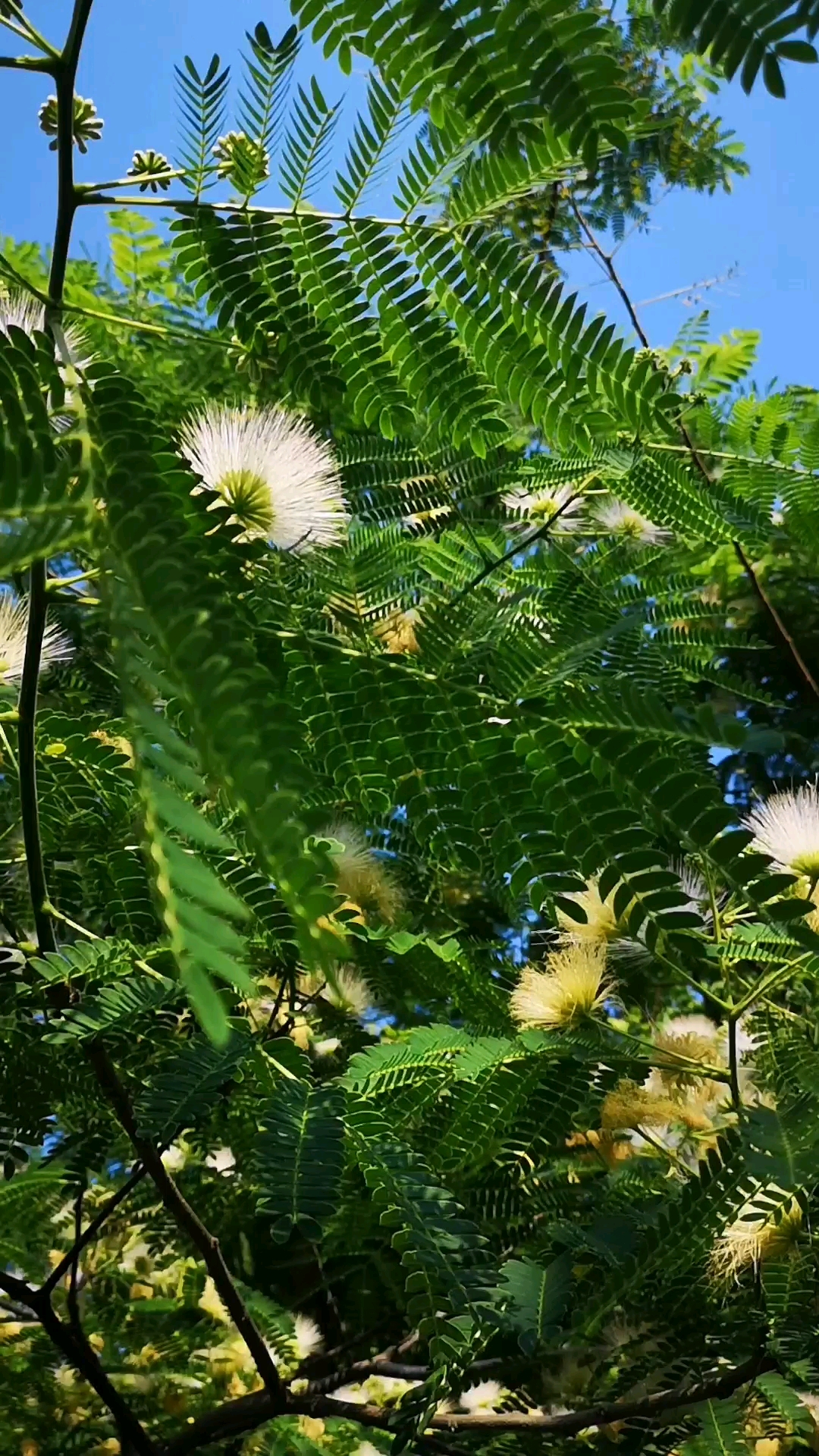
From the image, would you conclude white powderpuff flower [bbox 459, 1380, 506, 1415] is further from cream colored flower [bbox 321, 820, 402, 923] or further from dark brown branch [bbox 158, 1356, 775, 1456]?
cream colored flower [bbox 321, 820, 402, 923]

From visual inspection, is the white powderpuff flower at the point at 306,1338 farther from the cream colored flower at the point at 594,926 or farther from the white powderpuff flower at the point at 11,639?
the white powderpuff flower at the point at 11,639

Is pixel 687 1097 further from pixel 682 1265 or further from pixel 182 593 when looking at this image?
pixel 182 593

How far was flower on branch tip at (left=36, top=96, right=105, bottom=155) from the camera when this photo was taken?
645 millimetres

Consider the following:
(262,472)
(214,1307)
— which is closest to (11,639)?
(262,472)

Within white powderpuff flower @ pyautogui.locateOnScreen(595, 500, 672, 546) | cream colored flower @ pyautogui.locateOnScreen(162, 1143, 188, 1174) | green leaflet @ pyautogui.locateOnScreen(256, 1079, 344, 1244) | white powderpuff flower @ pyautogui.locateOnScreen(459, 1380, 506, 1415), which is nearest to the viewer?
green leaflet @ pyautogui.locateOnScreen(256, 1079, 344, 1244)

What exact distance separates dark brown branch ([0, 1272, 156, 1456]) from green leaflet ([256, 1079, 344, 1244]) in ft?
1.13

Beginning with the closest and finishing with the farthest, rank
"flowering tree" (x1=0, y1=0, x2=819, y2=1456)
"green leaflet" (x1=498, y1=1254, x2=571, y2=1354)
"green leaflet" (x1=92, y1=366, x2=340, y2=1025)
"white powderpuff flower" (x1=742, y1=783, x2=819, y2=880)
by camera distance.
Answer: "green leaflet" (x1=92, y1=366, x2=340, y2=1025) → "flowering tree" (x1=0, y1=0, x2=819, y2=1456) → "green leaflet" (x1=498, y1=1254, x2=571, y2=1354) → "white powderpuff flower" (x1=742, y1=783, x2=819, y2=880)

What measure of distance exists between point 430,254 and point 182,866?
48cm

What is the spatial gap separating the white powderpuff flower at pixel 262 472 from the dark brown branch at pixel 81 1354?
0.61m

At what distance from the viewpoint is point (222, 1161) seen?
4.46 ft

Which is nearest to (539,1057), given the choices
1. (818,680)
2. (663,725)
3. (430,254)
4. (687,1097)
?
(687,1097)

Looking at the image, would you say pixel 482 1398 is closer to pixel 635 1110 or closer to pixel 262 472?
pixel 635 1110

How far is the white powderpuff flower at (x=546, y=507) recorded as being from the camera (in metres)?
1.40

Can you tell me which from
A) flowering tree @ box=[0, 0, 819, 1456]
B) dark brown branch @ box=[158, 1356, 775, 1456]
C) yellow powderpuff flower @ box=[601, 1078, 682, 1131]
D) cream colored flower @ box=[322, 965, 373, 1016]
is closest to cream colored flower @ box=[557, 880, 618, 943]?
flowering tree @ box=[0, 0, 819, 1456]
